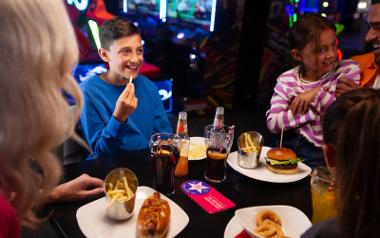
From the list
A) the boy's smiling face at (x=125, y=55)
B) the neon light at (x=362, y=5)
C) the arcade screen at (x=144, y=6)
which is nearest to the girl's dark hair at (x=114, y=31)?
the boy's smiling face at (x=125, y=55)

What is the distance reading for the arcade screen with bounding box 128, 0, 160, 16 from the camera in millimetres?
4605

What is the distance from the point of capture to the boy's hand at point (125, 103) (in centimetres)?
171

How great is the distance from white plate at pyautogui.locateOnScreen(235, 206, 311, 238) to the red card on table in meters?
0.11

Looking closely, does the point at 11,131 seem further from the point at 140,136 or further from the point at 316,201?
the point at 140,136

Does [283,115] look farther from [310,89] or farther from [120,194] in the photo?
[120,194]

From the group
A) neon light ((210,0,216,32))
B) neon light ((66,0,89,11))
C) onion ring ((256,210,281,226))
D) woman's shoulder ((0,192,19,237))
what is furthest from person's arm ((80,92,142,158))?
neon light ((210,0,216,32))

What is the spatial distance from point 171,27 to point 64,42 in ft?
13.5

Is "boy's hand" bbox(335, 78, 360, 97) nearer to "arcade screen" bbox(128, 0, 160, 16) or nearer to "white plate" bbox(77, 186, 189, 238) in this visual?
"white plate" bbox(77, 186, 189, 238)

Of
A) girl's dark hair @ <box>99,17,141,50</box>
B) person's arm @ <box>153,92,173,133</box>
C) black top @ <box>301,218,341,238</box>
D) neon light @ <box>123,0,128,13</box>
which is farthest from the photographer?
neon light @ <box>123,0,128,13</box>

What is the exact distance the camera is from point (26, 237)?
6.54 ft

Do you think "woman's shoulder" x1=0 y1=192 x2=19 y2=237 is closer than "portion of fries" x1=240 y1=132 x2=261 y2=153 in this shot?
Yes

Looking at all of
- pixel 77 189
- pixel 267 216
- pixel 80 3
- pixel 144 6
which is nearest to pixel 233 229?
pixel 267 216

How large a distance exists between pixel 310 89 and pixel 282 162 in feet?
2.53

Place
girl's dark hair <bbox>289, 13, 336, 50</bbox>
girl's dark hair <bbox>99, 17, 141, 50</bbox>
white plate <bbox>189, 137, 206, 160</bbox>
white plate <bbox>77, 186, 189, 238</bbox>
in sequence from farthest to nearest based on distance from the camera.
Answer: girl's dark hair <bbox>289, 13, 336, 50</bbox>, girl's dark hair <bbox>99, 17, 141, 50</bbox>, white plate <bbox>189, 137, 206, 160</bbox>, white plate <bbox>77, 186, 189, 238</bbox>
